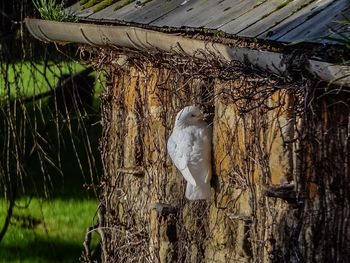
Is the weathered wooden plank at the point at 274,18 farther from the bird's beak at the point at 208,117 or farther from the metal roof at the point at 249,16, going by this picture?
the bird's beak at the point at 208,117

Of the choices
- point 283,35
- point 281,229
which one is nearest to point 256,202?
point 281,229

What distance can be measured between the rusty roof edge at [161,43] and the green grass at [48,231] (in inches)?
126

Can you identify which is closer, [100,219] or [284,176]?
[284,176]

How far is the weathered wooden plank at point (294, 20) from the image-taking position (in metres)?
4.45

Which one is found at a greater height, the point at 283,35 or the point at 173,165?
the point at 283,35

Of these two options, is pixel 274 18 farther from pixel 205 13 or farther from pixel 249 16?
pixel 205 13

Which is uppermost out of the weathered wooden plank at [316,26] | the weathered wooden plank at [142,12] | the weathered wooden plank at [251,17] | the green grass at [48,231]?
the weathered wooden plank at [142,12]

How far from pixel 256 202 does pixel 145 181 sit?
1288 mm

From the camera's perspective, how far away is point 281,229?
15.6 feet

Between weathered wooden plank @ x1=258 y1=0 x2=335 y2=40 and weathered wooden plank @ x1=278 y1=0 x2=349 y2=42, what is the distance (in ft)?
Answer: 0.12

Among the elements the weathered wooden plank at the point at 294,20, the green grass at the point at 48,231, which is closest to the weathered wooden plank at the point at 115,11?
the weathered wooden plank at the point at 294,20

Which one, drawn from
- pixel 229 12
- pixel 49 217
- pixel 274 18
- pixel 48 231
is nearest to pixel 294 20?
pixel 274 18

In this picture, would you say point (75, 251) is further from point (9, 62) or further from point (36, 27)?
point (36, 27)

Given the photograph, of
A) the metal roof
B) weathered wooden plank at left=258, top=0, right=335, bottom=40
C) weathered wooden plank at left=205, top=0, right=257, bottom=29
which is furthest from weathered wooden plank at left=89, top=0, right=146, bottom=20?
weathered wooden plank at left=258, top=0, right=335, bottom=40
